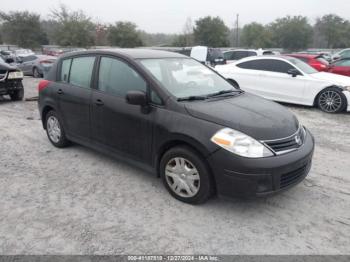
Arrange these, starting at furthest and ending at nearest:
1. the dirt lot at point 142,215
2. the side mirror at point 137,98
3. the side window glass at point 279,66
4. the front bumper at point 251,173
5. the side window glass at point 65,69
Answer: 1. the side window glass at point 279,66
2. the side window glass at point 65,69
3. the side mirror at point 137,98
4. the front bumper at point 251,173
5. the dirt lot at point 142,215

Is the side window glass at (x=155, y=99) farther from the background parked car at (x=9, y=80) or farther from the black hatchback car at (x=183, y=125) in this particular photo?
the background parked car at (x=9, y=80)

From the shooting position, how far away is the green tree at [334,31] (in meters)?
52.9

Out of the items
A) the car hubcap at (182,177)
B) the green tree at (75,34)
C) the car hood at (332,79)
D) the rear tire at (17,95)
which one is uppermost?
the green tree at (75,34)

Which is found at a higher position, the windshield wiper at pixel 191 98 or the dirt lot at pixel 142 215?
the windshield wiper at pixel 191 98

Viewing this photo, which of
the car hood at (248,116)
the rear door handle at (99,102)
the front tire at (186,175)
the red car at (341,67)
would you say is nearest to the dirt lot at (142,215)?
the front tire at (186,175)

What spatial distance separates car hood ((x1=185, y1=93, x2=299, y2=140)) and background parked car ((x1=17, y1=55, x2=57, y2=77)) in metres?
14.5

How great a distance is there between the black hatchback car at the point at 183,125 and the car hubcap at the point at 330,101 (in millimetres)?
5003

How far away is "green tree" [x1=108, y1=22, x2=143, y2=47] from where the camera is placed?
49656 mm

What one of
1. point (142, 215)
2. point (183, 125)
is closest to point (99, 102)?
point (183, 125)

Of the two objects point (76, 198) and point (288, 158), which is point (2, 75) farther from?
point (288, 158)

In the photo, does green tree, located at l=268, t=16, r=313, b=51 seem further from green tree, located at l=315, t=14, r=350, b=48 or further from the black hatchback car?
the black hatchback car

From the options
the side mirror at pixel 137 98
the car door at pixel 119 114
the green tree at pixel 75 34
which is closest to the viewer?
the side mirror at pixel 137 98

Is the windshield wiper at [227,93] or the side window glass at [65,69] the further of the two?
the side window glass at [65,69]

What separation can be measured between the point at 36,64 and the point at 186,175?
16.0m
